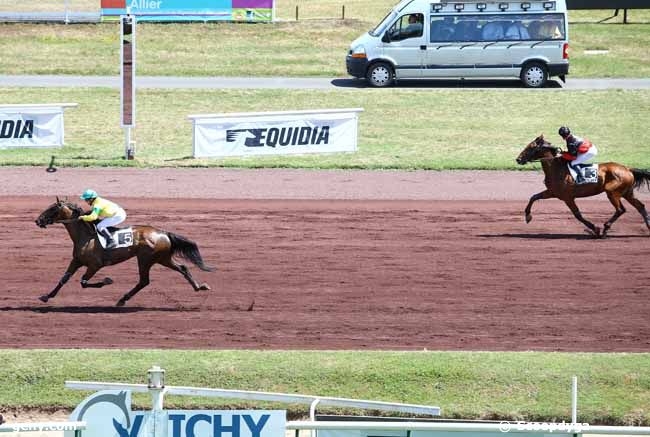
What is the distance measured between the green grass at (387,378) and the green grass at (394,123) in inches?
576

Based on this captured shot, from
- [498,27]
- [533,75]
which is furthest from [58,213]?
[533,75]

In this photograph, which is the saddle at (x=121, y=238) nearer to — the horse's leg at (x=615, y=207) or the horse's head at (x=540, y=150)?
the horse's head at (x=540, y=150)

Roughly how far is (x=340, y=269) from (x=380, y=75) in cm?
2017

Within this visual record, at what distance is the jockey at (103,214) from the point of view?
16141mm

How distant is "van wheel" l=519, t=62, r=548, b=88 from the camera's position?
125ft

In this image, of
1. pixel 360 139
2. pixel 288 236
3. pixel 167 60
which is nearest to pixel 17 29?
pixel 167 60

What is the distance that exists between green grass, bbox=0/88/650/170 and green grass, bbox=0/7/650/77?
425 centimetres

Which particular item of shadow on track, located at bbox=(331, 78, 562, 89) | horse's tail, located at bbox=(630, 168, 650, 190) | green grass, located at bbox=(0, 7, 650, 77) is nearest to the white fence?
green grass, located at bbox=(0, 7, 650, 77)

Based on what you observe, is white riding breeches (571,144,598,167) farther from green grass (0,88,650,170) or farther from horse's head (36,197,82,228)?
horse's head (36,197,82,228)

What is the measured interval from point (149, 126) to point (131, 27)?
6.54 meters

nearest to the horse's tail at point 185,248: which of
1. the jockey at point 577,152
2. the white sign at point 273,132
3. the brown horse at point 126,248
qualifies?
the brown horse at point 126,248

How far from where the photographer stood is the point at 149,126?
33.9m

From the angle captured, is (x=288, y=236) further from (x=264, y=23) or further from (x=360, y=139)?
(x=264, y=23)

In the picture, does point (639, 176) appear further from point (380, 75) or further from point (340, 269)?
point (380, 75)
